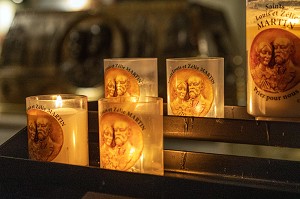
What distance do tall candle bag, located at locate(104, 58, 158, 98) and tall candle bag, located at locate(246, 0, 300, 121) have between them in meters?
0.20

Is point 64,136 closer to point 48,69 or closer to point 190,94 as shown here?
point 190,94

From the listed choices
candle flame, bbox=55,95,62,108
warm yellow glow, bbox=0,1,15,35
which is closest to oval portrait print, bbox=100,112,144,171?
candle flame, bbox=55,95,62,108

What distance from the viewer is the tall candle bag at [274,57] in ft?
2.41

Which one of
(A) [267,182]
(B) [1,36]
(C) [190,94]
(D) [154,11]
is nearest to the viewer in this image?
(A) [267,182]

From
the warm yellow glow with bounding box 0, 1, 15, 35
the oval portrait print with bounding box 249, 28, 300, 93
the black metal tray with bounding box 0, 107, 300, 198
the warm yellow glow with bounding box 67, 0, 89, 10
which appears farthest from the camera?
the warm yellow glow with bounding box 0, 1, 15, 35

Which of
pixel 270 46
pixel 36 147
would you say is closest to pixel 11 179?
pixel 36 147

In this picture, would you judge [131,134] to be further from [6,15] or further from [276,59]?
[6,15]

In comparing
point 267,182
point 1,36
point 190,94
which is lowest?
point 267,182

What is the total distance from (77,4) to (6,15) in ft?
1.52

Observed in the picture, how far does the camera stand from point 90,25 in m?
2.29

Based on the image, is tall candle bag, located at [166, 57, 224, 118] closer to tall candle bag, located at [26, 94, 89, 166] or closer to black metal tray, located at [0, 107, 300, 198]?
black metal tray, located at [0, 107, 300, 198]

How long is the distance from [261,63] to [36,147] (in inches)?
14.4

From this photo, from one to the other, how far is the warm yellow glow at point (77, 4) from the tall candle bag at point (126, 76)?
1.61 m

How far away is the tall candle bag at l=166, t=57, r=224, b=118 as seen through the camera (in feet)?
2.77
